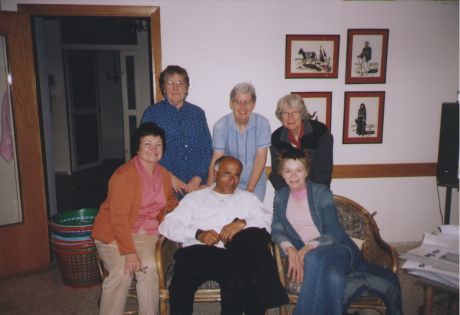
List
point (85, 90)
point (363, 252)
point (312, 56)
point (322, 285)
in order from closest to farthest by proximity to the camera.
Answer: point (322, 285) < point (363, 252) < point (312, 56) < point (85, 90)

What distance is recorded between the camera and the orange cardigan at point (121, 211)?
6.88ft

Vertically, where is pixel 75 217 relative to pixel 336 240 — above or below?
below

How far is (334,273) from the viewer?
1887mm

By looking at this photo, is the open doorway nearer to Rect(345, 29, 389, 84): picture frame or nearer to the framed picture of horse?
the framed picture of horse

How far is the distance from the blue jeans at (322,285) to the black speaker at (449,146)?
1695 millimetres

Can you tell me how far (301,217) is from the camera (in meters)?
2.23

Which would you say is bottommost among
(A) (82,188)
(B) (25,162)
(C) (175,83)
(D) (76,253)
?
(A) (82,188)

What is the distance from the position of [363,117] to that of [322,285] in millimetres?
2049

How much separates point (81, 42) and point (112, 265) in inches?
236

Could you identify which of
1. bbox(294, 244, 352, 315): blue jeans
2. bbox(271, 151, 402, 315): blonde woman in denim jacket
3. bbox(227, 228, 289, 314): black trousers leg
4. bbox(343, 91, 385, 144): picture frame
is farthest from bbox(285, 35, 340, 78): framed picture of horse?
bbox(294, 244, 352, 315): blue jeans

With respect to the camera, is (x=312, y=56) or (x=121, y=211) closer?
(x=121, y=211)

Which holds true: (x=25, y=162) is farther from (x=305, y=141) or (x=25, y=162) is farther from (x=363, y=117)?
(x=363, y=117)

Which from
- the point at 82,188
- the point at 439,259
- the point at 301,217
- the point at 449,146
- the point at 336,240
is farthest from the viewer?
the point at 82,188

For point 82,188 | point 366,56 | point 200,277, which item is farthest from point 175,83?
point 82,188
